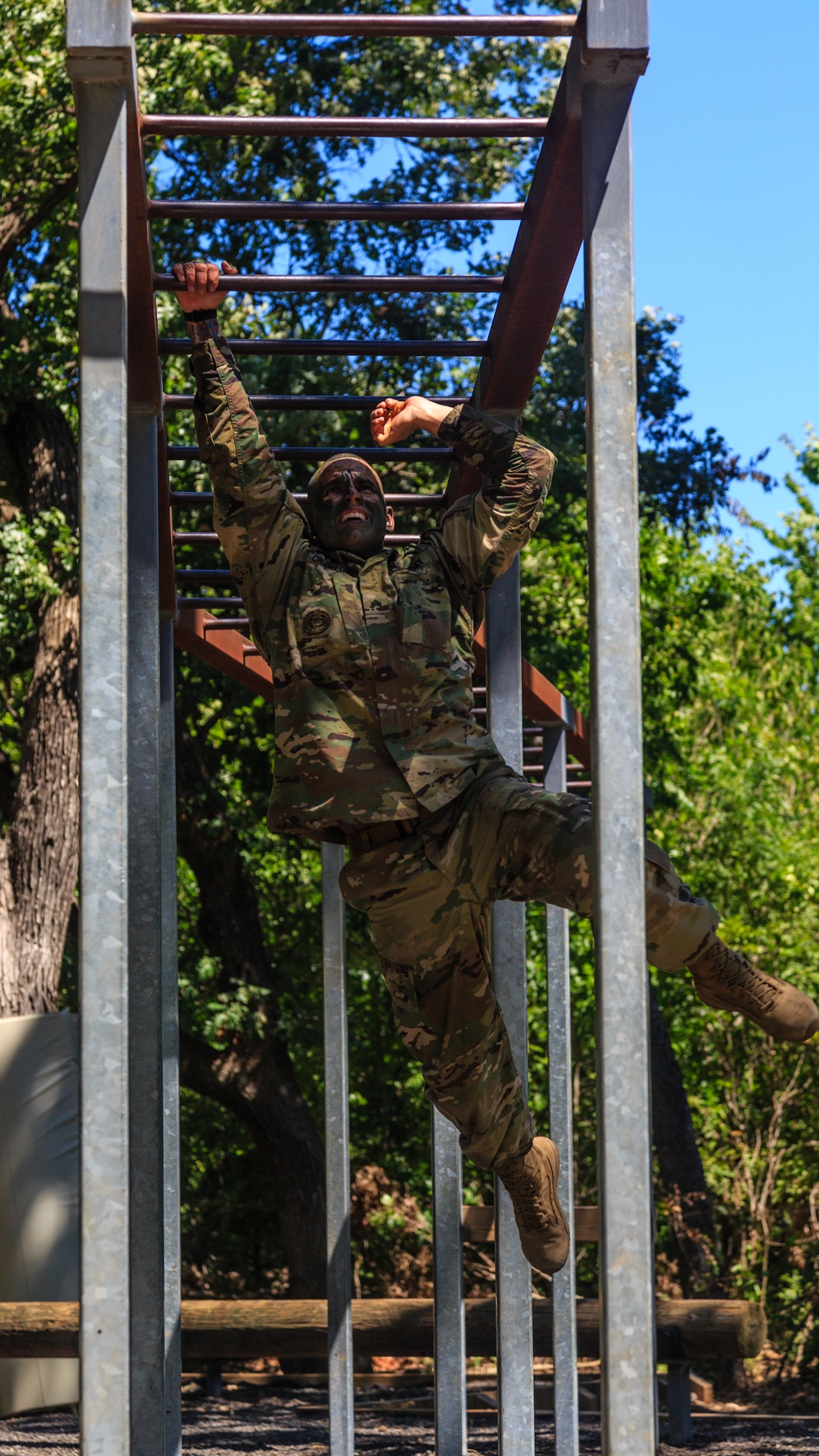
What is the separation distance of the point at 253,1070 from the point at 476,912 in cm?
969

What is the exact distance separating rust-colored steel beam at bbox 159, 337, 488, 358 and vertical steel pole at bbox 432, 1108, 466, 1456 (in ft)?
8.15

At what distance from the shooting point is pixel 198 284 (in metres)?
3.18

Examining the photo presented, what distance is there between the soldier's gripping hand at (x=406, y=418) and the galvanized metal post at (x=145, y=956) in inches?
21.6

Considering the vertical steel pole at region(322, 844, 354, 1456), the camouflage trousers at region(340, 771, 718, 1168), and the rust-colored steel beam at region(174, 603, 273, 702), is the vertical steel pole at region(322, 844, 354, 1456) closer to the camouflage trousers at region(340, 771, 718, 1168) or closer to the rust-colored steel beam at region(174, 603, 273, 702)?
the rust-colored steel beam at region(174, 603, 273, 702)

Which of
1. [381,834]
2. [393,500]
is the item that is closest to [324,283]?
[393,500]

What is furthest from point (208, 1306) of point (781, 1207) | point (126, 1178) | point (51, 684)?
point (781, 1207)

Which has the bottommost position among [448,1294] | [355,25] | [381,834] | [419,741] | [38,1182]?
[448,1294]

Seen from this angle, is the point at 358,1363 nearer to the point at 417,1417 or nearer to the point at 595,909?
the point at 417,1417

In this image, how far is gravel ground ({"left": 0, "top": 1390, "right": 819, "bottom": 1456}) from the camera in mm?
7066

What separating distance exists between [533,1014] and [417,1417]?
8.44 metres

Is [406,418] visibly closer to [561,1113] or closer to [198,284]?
[198,284]

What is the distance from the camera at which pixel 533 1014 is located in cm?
1714

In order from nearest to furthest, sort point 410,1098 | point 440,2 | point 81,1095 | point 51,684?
point 81,1095 → point 51,684 → point 440,2 → point 410,1098

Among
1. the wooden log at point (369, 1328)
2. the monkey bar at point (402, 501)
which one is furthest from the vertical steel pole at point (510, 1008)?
the wooden log at point (369, 1328)
